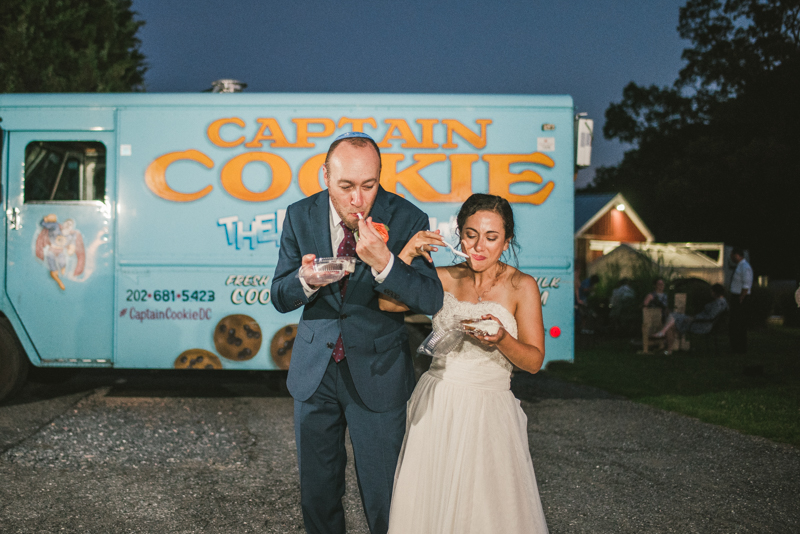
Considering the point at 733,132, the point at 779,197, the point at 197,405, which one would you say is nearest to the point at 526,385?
the point at 197,405

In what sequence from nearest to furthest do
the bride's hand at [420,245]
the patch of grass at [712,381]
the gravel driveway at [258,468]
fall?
the bride's hand at [420,245], the gravel driveway at [258,468], the patch of grass at [712,381]

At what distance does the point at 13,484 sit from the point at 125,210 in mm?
2924

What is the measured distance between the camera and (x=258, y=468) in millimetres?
4812

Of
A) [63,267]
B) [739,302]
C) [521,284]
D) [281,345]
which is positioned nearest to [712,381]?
[739,302]

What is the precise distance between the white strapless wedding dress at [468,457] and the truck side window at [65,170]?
Answer: 5.21 meters

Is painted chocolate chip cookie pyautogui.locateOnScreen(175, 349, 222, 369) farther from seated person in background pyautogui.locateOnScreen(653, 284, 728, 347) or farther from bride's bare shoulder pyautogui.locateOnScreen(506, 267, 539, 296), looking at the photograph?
seated person in background pyautogui.locateOnScreen(653, 284, 728, 347)

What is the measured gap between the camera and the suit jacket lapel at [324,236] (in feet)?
8.13

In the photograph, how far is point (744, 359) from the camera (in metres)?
11.2

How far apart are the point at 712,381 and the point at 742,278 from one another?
377cm

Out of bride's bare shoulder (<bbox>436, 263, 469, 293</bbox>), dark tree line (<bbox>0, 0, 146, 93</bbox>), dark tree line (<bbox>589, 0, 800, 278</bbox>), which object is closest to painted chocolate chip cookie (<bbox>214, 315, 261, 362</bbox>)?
bride's bare shoulder (<bbox>436, 263, 469, 293</bbox>)

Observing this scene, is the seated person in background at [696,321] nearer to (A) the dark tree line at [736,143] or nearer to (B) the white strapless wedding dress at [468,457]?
(B) the white strapless wedding dress at [468,457]

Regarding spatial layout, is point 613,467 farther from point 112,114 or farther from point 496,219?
point 112,114

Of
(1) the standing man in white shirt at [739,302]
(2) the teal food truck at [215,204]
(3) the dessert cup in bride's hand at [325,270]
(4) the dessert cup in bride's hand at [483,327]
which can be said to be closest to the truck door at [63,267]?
(2) the teal food truck at [215,204]

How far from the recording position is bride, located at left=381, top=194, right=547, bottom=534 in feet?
8.13
